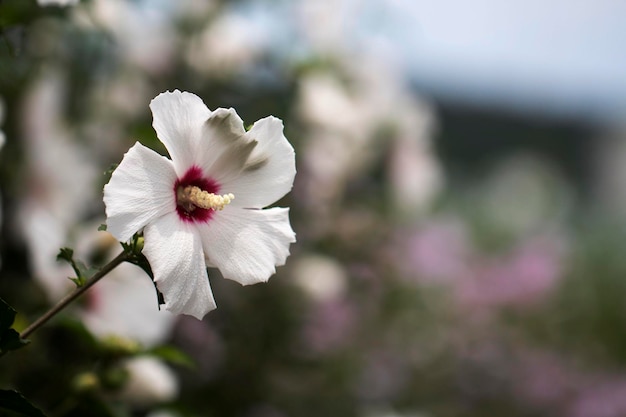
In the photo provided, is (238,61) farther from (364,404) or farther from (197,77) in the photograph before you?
(364,404)

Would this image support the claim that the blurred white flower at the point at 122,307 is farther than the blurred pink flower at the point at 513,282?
No

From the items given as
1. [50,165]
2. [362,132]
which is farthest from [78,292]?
[362,132]

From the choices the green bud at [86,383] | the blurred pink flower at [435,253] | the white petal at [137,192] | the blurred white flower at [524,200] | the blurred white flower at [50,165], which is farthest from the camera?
the blurred white flower at [524,200]

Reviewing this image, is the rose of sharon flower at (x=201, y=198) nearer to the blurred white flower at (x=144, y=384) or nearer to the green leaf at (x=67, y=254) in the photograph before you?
the green leaf at (x=67, y=254)

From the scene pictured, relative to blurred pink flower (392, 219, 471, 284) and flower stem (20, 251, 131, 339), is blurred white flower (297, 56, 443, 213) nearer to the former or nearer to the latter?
blurred pink flower (392, 219, 471, 284)

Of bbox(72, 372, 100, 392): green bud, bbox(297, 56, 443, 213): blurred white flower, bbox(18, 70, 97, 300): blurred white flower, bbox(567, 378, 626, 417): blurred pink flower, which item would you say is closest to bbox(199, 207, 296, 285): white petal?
bbox(72, 372, 100, 392): green bud

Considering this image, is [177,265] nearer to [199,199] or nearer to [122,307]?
[199,199]

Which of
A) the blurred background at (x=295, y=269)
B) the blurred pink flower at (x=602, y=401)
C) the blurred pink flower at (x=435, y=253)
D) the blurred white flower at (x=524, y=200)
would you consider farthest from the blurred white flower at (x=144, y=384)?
the blurred white flower at (x=524, y=200)
